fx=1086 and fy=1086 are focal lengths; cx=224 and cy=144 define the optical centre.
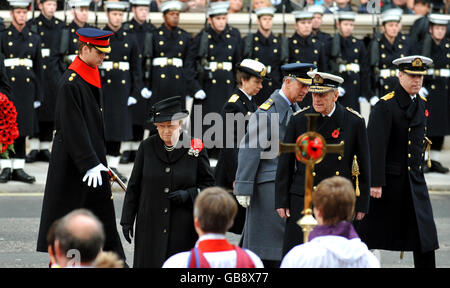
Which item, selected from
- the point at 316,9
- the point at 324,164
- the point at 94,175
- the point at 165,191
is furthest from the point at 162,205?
the point at 316,9

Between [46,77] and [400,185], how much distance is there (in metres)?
7.74

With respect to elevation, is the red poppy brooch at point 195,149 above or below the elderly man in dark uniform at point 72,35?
above

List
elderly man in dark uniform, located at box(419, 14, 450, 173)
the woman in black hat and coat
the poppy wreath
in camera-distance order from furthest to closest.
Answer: elderly man in dark uniform, located at box(419, 14, 450, 173)
the poppy wreath
the woman in black hat and coat

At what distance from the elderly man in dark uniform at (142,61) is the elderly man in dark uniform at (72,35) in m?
0.63

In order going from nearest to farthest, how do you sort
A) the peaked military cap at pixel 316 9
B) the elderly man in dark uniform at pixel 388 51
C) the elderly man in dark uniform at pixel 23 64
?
the elderly man in dark uniform at pixel 23 64, the elderly man in dark uniform at pixel 388 51, the peaked military cap at pixel 316 9

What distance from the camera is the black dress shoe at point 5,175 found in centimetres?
1339

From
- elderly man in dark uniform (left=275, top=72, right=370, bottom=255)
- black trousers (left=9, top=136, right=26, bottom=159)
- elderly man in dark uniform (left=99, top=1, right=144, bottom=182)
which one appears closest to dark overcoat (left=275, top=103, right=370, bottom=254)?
elderly man in dark uniform (left=275, top=72, right=370, bottom=255)

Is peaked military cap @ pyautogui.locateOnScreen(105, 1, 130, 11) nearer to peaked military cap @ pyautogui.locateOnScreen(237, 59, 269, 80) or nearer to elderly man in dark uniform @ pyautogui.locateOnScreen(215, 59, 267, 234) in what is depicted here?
elderly man in dark uniform @ pyautogui.locateOnScreen(215, 59, 267, 234)

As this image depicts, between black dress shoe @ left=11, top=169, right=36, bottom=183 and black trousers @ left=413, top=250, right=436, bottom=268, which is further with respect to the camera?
black dress shoe @ left=11, top=169, right=36, bottom=183

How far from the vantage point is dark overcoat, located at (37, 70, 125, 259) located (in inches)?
294

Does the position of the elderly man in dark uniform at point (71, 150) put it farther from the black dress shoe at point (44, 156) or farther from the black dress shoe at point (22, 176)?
the black dress shoe at point (44, 156)

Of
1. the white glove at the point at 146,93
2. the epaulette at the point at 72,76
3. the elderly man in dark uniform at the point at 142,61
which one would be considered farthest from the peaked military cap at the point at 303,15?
the epaulette at the point at 72,76

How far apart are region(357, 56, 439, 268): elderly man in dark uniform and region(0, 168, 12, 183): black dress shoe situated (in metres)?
6.19
